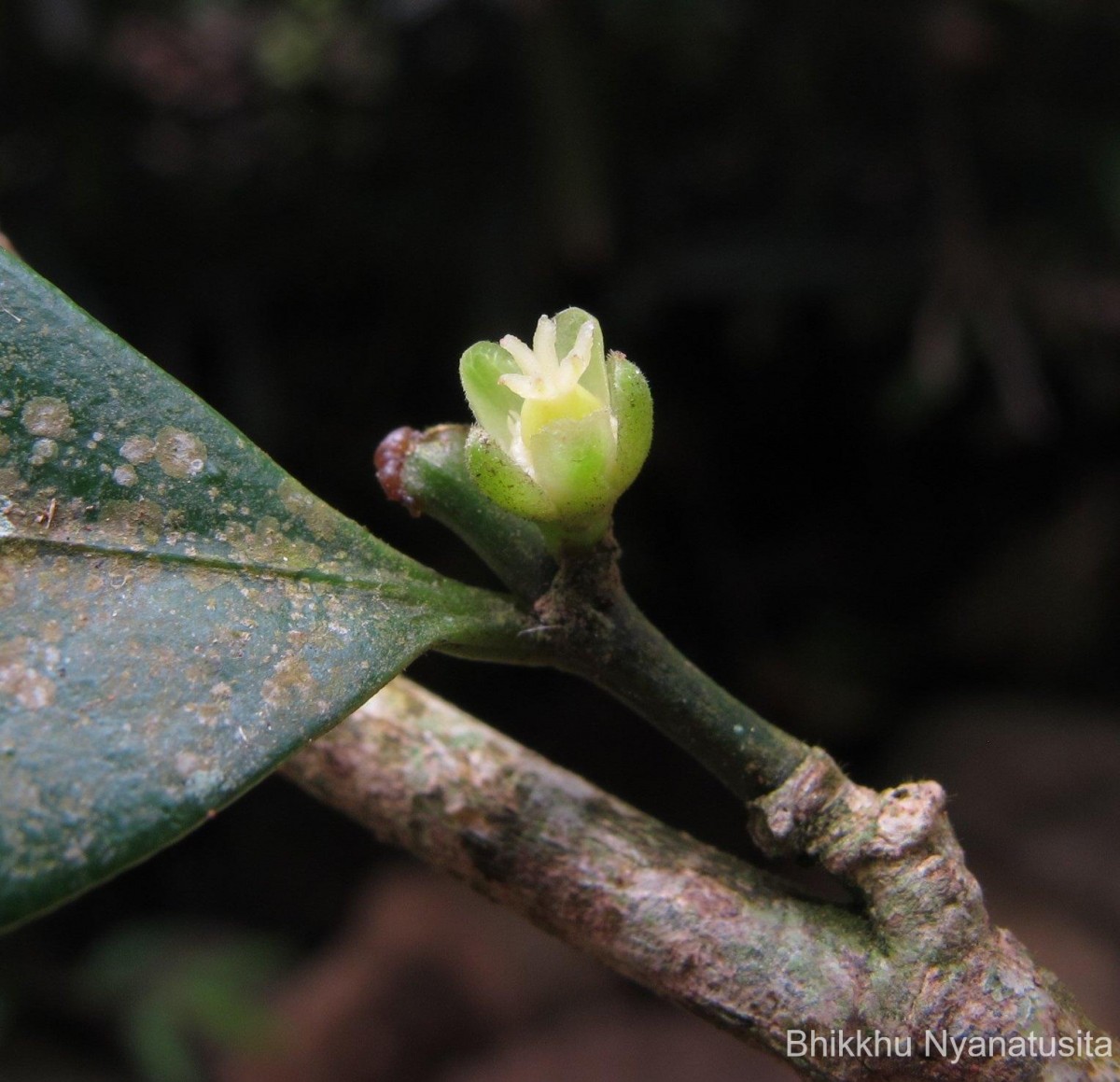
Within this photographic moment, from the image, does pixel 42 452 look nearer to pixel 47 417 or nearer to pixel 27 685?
pixel 47 417

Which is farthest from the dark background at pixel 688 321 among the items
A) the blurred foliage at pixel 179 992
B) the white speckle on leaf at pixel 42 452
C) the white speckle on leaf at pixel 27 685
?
the white speckle on leaf at pixel 27 685

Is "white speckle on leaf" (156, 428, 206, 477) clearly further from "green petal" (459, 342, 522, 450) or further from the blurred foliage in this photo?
the blurred foliage

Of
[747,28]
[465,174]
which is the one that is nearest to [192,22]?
[465,174]

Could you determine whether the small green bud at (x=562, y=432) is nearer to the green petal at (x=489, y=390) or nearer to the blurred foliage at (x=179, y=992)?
the green petal at (x=489, y=390)

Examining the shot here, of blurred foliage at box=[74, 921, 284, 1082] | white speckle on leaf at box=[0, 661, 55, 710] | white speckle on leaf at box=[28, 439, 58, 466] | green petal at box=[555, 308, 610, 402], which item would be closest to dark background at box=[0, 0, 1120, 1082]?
blurred foliage at box=[74, 921, 284, 1082]

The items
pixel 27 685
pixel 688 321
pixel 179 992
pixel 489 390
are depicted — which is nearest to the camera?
pixel 27 685

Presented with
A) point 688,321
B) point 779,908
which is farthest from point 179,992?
point 779,908
